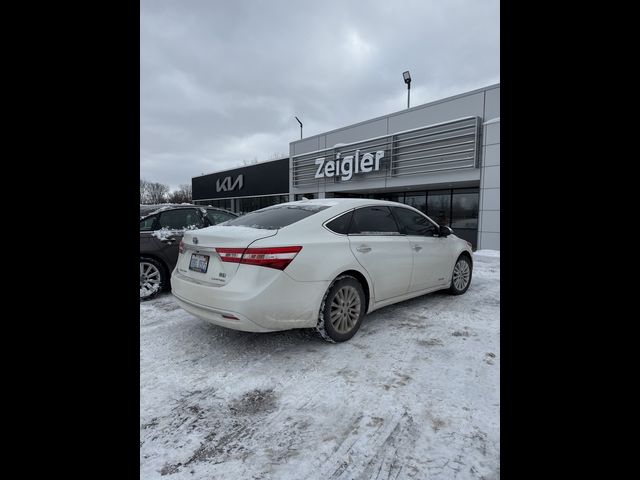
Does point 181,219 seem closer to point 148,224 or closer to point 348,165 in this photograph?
point 148,224

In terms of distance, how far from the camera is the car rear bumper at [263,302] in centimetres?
297

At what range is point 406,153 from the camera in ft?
44.3

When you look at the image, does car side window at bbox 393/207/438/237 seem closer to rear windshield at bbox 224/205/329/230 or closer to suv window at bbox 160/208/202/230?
rear windshield at bbox 224/205/329/230

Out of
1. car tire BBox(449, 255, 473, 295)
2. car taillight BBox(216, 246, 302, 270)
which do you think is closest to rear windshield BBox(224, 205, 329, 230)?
car taillight BBox(216, 246, 302, 270)

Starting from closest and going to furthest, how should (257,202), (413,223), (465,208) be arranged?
1. (413,223)
2. (465,208)
3. (257,202)

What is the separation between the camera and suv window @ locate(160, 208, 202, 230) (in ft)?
18.3

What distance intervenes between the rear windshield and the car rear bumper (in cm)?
64

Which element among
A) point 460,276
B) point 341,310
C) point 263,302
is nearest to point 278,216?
point 263,302

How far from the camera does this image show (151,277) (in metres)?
5.31

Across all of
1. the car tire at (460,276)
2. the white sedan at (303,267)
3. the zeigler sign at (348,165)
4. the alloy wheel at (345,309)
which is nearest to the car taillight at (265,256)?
the white sedan at (303,267)

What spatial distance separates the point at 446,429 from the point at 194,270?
105 inches

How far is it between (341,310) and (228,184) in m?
23.9

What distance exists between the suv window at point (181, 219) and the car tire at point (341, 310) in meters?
3.48
